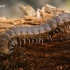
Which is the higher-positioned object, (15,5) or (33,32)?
(15,5)

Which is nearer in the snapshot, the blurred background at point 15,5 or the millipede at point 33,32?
the millipede at point 33,32

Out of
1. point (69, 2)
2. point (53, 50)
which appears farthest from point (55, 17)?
point (69, 2)

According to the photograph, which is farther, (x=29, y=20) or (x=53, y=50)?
(x=29, y=20)

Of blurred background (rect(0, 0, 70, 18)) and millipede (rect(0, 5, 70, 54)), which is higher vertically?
blurred background (rect(0, 0, 70, 18))

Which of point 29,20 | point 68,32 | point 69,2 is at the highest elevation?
point 69,2

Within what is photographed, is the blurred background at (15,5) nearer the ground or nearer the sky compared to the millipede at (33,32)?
nearer the sky

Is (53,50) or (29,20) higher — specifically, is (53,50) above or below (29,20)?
below

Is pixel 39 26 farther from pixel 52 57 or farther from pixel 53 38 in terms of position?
pixel 52 57

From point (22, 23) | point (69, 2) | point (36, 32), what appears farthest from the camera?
point (69, 2)
